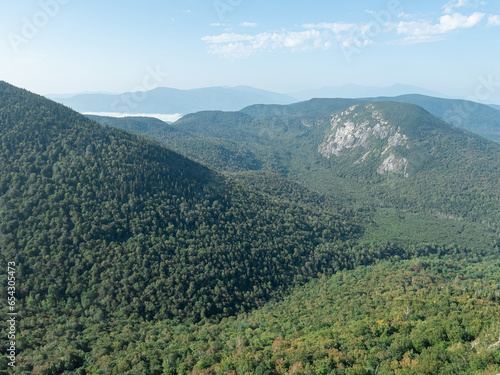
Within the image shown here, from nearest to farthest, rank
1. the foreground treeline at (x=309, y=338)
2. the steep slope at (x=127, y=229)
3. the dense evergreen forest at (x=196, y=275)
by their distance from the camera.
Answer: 1. the foreground treeline at (x=309, y=338)
2. the dense evergreen forest at (x=196, y=275)
3. the steep slope at (x=127, y=229)

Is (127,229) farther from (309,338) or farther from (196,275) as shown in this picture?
(309,338)

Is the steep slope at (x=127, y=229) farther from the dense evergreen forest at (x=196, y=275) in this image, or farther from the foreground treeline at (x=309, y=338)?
the foreground treeline at (x=309, y=338)

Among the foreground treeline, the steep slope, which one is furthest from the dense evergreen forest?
the steep slope

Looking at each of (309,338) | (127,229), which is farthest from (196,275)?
(309,338)

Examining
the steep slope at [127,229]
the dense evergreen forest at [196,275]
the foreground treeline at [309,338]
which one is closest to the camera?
the foreground treeline at [309,338]

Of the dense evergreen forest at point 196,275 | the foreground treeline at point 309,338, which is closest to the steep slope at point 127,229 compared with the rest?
the dense evergreen forest at point 196,275

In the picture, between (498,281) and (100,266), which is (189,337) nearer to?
(100,266)
